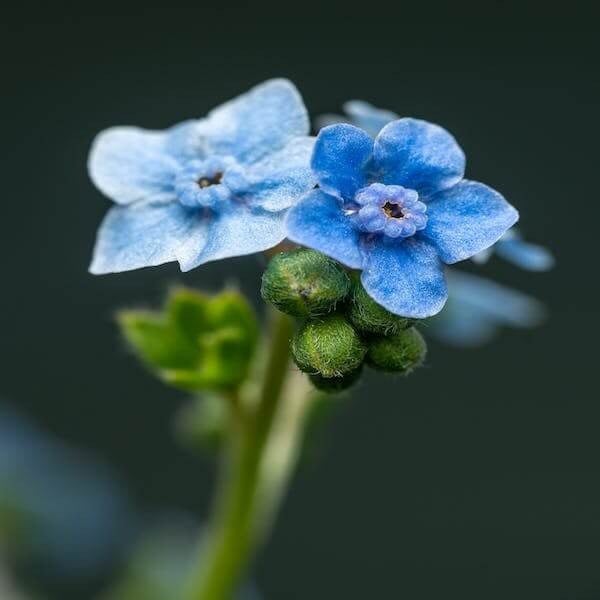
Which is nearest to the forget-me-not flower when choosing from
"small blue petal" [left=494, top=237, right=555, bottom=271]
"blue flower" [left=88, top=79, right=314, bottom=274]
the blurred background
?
"small blue petal" [left=494, top=237, right=555, bottom=271]

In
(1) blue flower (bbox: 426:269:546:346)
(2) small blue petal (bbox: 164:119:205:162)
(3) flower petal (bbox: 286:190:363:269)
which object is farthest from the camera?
(1) blue flower (bbox: 426:269:546:346)

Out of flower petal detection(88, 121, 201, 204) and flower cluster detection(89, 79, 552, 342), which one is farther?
flower petal detection(88, 121, 201, 204)

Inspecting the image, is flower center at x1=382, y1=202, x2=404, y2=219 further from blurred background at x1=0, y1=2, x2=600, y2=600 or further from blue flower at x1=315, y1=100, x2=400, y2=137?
blurred background at x1=0, y1=2, x2=600, y2=600

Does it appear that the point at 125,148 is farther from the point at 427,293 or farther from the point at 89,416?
the point at 89,416

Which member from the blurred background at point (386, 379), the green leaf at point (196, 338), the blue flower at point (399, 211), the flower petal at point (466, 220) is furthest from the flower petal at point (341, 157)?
the blurred background at point (386, 379)

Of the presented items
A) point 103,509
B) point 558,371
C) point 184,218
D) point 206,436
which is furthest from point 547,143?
point 184,218

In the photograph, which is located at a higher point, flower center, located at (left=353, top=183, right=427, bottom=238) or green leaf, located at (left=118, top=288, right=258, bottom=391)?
flower center, located at (left=353, top=183, right=427, bottom=238)

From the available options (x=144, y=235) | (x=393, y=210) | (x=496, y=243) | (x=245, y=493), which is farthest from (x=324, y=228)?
(x=245, y=493)
